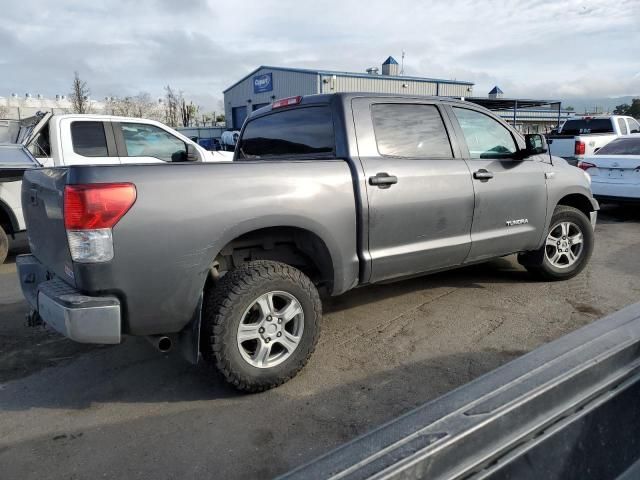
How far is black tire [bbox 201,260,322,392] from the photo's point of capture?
2955 mm

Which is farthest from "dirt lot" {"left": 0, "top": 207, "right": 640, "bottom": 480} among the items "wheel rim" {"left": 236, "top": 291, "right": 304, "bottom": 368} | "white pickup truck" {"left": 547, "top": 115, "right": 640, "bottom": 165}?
"white pickup truck" {"left": 547, "top": 115, "right": 640, "bottom": 165}

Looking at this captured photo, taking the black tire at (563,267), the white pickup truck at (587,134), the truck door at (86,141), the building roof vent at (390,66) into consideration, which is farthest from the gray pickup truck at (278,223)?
the building roof vent at (390,66)

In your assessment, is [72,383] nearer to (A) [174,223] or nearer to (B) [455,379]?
(A) [174,223]

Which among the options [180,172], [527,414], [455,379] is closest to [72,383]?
[180,172]

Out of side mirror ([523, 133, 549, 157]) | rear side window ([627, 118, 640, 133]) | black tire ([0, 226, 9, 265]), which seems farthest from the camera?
rear side window ([627, 118, 640, 133])

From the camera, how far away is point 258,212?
3.03 meters

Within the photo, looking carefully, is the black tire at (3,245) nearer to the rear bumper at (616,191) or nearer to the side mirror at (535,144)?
the side mirror at (535,144)

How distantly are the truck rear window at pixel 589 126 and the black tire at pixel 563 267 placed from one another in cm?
1090

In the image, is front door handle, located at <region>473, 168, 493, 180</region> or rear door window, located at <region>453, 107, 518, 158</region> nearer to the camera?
front door handle, located at <region>473, 168, 493, 180</region>

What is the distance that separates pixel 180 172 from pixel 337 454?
6.28 feet

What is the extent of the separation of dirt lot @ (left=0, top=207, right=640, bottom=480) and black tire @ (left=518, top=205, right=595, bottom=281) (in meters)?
0.14

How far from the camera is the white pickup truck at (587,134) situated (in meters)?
12.7

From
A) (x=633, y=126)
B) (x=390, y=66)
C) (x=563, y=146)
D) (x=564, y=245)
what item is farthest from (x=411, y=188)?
(x=390, y=66)

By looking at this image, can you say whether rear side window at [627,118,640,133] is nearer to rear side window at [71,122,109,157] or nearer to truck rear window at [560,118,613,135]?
truck rear window at [560,118,613,135]
